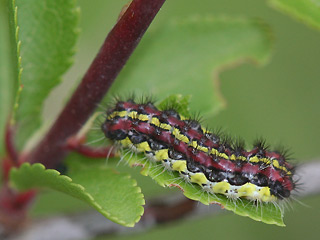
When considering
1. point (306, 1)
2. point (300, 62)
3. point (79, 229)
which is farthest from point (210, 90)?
point (300, 62)

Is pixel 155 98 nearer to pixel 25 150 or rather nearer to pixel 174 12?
pixel 25 150

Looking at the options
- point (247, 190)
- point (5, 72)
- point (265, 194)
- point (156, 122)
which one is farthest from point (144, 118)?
point (5, 72)

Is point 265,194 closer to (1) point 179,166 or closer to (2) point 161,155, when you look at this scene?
(1) point 179,166

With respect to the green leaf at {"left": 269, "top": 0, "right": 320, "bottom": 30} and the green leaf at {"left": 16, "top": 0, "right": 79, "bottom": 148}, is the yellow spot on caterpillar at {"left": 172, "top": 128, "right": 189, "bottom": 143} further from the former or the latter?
the green leaf at {"left": 269, "top": 0, "right": 320, "bottom": 30}

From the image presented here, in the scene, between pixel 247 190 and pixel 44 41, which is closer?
pixel 44 41

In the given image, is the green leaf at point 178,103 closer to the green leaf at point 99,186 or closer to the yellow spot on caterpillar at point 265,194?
the green leaf at point 99,186

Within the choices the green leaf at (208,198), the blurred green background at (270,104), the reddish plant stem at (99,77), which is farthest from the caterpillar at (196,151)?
the blurred green background at (270,104)
